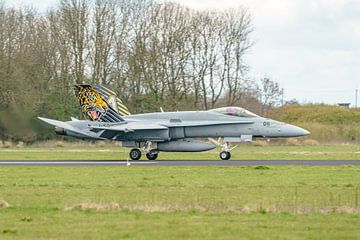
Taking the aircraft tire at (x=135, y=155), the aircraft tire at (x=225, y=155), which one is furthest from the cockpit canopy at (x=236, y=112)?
the aircraft tire at (x=135, y=155)

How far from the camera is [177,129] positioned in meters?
38.1

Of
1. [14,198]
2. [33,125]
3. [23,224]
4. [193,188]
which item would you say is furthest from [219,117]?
[23,224]

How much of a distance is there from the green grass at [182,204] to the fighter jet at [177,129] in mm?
9120

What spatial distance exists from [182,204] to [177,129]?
21.0m

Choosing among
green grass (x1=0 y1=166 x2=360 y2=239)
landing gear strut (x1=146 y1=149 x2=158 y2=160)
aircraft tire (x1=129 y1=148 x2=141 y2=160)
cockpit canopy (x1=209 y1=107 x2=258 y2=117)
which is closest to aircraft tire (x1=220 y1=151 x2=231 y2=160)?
cockpit canopy (x1=209 y1=107 x2=258 y2=117)

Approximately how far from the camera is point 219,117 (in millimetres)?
37750

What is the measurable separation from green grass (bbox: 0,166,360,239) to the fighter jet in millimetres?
9120

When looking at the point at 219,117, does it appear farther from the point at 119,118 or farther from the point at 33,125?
the point at 33,125

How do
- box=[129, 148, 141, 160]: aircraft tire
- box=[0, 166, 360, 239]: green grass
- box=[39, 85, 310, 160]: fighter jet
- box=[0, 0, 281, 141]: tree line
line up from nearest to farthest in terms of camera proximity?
box=[0, 166, 360, 239]: green grass
box=[39, 85, 310, 160]: fighter jet
box=[129, 148, 141, 160]: aircraft tire
box=[0, 0, 281, 141]: tree line

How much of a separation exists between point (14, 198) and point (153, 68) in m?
51.6

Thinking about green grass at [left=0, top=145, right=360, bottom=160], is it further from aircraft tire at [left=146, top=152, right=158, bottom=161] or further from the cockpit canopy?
the cockpit canopy

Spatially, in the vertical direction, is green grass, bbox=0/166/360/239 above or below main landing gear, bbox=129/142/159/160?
below

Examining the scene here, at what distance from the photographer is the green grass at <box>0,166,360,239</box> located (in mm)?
13250

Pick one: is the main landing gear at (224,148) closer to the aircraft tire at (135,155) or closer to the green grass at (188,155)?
the green grass at (188,155)
